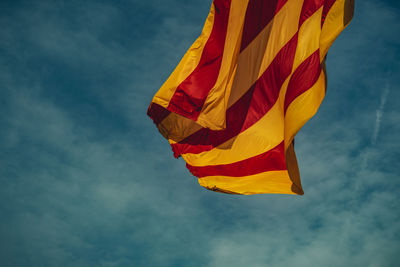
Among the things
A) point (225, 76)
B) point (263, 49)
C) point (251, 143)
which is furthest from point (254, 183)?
point (263, 49)

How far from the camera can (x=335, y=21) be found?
5.74m

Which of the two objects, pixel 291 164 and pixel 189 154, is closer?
pixel 291 164

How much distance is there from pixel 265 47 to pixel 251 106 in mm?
1151

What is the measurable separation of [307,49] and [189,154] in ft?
10.5

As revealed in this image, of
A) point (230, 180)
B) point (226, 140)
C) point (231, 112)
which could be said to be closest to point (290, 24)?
point (231, 112)

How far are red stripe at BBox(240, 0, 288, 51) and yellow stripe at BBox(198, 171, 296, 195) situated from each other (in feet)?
8.71

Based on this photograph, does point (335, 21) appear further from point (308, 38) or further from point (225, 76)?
point (225, 76)

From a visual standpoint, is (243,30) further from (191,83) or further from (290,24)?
(191,83)

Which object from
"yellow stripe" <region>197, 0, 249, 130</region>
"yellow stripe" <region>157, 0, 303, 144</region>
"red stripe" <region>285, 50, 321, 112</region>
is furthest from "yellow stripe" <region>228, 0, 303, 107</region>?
"red stripe" <region>285, 50, 321, 112</region>

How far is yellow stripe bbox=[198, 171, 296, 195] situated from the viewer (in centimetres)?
634

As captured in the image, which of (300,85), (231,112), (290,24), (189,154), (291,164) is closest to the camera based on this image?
(291,164)

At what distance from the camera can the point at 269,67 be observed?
6.44m

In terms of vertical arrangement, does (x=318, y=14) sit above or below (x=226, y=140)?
above

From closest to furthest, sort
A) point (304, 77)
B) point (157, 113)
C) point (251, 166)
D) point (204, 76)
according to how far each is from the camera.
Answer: point (304, 77) < point (204, 76) < point (251, 166) < point (157, 113)
